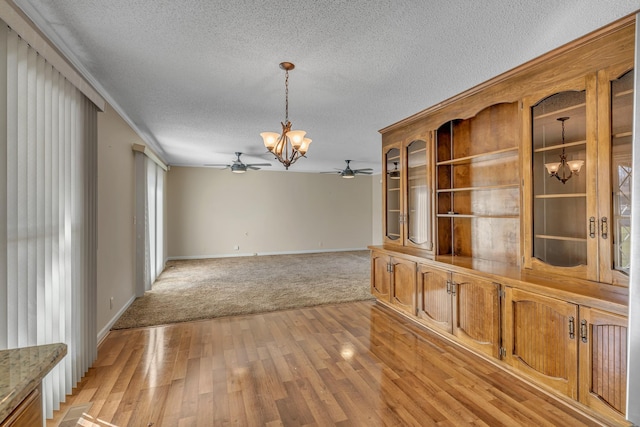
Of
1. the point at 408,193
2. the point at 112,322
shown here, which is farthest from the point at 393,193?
the point at 112,322

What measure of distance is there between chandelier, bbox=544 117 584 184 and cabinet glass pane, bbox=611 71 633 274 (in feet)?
0.77

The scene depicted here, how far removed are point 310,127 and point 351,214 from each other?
584 centimetres

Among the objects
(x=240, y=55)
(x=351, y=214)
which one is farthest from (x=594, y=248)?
(x=351, y=214)

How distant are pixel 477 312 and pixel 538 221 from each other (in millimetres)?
968

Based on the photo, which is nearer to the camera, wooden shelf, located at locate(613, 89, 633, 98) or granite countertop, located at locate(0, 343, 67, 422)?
granite countertop, located at locate(0, 343, 67, 422)

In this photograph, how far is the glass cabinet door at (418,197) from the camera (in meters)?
3.69

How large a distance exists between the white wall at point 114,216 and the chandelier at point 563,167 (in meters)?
4.24

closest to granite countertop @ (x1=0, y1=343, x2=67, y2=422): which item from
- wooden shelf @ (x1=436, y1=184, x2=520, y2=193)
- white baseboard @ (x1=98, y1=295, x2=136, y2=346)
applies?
white baseboard @ (x1=98, y1=295, x2=136, y2=346)

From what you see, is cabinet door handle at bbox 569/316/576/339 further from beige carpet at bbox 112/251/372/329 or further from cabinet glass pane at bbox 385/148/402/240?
beige carpet at bbox 112/251/372/329

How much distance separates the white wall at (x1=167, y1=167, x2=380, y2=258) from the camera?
27.3ft

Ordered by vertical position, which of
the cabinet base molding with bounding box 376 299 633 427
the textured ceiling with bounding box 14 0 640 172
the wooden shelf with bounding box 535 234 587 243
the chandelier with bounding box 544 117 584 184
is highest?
the textured ceiling with bounding box 14 0 640 172

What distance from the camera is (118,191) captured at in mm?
3701

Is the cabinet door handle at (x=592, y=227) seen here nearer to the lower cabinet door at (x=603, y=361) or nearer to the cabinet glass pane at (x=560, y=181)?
the cabinet glass pane at (x=560, y=181)

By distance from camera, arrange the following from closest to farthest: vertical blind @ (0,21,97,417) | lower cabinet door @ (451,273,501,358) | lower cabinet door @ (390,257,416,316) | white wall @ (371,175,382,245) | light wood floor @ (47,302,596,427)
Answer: vertical blind @ (0,21,97,417) → light wood floor @ (47,302,596,427) → lower cabinet door @ (451,273,501,358) → lower cabinet door @ (390,257,416,316) → white wall @ (371,175,382,245)
